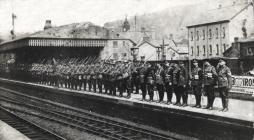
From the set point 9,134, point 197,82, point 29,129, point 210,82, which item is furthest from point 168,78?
point 9,134

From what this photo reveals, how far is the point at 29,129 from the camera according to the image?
11.5 m

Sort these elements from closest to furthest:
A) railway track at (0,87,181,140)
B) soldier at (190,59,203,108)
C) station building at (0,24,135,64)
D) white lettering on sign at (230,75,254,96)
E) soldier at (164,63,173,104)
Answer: railway track at (0,87,181,140), soldier at (190,59,203,108), soldier at (164,63,173,104), white lettering on sign at (230,75,254,96), station building at (0,24,135,64)

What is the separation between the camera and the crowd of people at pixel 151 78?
10.6 metres

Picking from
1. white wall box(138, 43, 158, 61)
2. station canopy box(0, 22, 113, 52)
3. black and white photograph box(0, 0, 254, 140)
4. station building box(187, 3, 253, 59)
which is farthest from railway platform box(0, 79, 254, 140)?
white wall box(138, 43, 158, 61)

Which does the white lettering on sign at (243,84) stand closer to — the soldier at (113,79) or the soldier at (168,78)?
the soldier at (168,78)

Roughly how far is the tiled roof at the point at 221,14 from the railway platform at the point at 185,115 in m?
32.8

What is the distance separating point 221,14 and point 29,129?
39.7 metres

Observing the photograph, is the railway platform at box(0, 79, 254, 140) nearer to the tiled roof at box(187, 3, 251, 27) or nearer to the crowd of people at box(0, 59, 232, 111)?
the crowd of people at box(0, 59, 232, 111)

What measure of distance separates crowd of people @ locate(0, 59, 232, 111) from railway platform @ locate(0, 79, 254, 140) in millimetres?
607

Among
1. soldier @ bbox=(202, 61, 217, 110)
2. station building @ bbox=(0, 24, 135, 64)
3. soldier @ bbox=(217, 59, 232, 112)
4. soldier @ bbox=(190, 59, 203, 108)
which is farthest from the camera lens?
station building @ bbox=(0, 24, 135, 64)

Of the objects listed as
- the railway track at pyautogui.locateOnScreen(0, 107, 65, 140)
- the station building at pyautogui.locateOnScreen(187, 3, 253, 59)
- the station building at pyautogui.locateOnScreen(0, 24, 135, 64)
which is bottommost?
the railway track at pyautogui.locateOnScreen(0, 107, 65, 140)

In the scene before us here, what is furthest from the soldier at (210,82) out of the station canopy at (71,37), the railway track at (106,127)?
the station canopy at (71,37)

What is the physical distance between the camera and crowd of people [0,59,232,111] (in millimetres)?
10648

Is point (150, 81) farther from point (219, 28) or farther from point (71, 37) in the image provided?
point (219, 28)
